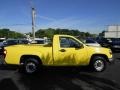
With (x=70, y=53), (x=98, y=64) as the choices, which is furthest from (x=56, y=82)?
(x=98, y=64)

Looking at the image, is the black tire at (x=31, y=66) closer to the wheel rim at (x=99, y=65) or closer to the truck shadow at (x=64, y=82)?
the truck shadow at (x=64, y=82)

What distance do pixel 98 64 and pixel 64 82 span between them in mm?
3130

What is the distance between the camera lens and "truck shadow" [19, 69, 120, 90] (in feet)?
27.6

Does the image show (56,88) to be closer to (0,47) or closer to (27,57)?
(27,57)

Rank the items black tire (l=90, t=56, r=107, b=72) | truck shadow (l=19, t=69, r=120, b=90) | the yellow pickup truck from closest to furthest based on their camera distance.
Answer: truck shadow (l=19, t=69, r=120, b=90) → the yellow pickup truck → black tire (l=90, t=56, r=107, b=72)

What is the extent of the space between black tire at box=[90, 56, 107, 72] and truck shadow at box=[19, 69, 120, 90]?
1.48 metres

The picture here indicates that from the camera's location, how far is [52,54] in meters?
11.3

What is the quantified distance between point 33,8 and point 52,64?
90.9 ft

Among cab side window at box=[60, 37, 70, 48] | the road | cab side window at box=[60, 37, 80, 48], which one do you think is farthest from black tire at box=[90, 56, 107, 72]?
cab side window at box=[60, 37, 70, 48]

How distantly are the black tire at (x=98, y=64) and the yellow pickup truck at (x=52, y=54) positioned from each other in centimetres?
31

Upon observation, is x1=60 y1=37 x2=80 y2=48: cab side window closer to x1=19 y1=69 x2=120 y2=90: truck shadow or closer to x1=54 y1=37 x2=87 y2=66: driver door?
x1=54 y1=37 x2=87 y2=66: driver door

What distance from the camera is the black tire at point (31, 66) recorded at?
1138cm

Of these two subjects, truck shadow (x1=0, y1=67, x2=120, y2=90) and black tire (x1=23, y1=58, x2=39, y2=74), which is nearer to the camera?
truck shadow (x1=0, y1=67, x2=120, y2=90)

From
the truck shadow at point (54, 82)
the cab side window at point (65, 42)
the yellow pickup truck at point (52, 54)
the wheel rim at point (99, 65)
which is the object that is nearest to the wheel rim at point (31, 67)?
the yellow pickup truck at point (52, 54)
